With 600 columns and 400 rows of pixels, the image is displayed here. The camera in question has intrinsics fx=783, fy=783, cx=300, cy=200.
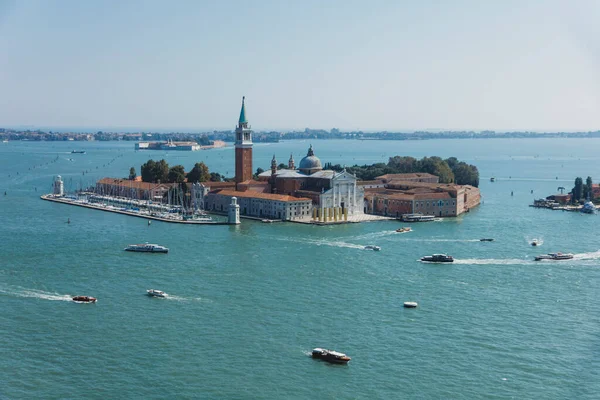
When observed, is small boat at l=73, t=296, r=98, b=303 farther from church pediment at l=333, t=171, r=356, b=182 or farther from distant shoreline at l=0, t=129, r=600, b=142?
distant shoreline at l=0, t=129, r=600, b=142

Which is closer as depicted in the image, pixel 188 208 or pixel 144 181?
pixel 188 208

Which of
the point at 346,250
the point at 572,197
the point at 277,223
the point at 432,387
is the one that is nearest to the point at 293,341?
the point at 432,387

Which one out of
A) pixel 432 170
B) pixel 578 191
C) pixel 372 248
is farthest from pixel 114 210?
pixel 578 191

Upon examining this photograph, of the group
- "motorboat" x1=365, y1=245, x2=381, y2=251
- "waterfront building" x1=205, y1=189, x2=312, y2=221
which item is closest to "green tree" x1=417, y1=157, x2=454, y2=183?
"waterfront building" x1=205, y1=189, x2=312, y2=221

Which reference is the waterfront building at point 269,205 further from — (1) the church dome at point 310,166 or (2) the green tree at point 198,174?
(2) the green tree at point 198,174

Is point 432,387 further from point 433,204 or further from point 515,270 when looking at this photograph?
point 433,204

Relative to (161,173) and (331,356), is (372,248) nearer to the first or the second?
(331,356)
